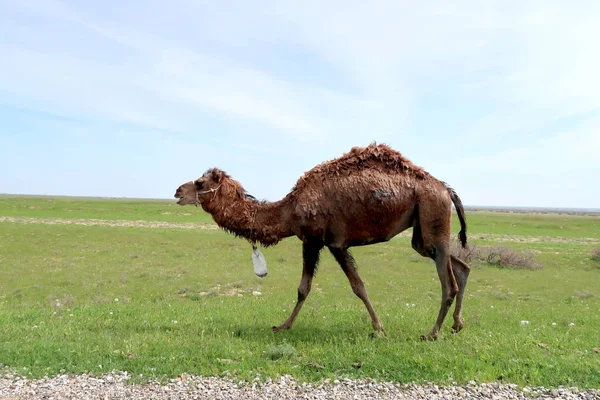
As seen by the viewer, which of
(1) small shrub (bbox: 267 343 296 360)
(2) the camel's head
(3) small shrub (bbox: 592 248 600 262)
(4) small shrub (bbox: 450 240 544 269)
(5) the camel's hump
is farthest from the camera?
(3) small shrub (bbox: 592 248 600 262)

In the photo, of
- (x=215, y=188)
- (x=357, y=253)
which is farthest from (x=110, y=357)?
(x=357, y=253)

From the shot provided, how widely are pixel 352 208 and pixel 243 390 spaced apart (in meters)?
3.55

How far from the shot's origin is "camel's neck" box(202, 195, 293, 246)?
26.9ft

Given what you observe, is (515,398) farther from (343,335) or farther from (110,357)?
(110,357)

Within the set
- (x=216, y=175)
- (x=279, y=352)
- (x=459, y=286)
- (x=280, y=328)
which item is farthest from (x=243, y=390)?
(x=459, y=286)

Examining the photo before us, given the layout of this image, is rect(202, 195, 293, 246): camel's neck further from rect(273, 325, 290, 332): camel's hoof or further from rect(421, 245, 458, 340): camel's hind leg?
rect(421, 245, 458, 340): camel's hind leg

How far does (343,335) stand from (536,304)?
12.7m

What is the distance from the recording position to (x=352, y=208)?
788 cm

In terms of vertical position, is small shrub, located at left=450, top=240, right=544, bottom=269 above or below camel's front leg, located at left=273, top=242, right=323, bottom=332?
below

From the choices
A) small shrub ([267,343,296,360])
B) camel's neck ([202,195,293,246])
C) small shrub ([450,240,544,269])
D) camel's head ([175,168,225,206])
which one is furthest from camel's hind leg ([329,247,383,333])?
small shrub ([450,240,544,269])

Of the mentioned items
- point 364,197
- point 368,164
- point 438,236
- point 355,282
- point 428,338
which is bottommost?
point 428,338

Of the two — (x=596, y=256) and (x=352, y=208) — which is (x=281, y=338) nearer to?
(x=352, y=208)

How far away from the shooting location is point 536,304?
17609 millimetres

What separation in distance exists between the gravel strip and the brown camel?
235 centimetres
